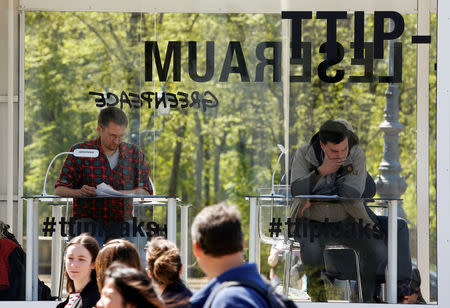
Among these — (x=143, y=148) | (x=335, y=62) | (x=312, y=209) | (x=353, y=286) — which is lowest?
(x=353, y=286)

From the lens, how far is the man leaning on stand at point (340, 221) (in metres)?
5.00

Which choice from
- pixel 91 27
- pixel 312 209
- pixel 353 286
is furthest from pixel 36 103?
pixel 353 286

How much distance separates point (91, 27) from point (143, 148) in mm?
834

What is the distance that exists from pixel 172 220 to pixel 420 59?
5.67 ft

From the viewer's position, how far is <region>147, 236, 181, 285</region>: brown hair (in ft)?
10.9

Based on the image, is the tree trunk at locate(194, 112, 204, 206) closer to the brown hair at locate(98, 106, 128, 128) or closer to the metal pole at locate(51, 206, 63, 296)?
the brown hair at locate(98, 106, 128, 128)

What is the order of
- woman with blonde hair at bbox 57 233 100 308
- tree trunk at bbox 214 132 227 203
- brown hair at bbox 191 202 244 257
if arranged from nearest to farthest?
brown hair at bbox 191 202 244 257 < woman with blonde hair at bbox 57 233 100 308 < tree trunk at bbox 214 132 227 203

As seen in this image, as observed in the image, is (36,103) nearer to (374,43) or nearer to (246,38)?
(246,38)

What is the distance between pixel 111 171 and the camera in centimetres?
523

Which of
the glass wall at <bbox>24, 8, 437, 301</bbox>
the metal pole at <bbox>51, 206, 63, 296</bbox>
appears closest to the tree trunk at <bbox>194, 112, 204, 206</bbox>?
the glass wall at <bbox>24, 8, 437, 301</bbox>

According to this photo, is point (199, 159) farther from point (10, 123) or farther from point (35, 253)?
point (10, 123)

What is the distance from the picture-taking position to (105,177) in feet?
17.1

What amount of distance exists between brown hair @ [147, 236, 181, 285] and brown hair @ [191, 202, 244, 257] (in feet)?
2.81

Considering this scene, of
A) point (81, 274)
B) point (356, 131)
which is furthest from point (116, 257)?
point (356, 131)
